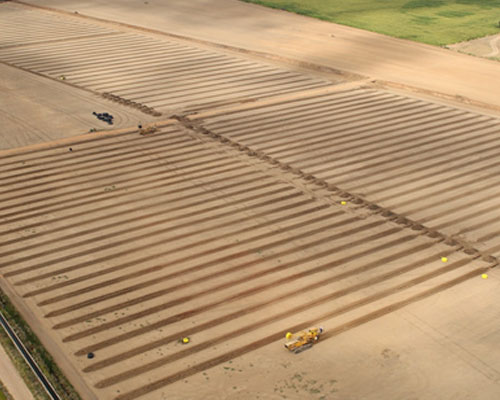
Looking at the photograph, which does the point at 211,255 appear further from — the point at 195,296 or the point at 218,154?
the point at 218,154

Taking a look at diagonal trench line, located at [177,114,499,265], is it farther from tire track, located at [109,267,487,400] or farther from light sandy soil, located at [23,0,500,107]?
light sandy soil, located at [23,0,500,107]

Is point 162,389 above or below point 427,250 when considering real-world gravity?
below

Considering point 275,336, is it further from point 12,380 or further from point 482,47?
point 482,47

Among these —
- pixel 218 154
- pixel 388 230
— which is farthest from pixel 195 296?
pixel 218 154

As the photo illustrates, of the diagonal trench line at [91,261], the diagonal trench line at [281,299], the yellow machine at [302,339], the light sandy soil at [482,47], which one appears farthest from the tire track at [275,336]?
the light sandy soil at [482,47]

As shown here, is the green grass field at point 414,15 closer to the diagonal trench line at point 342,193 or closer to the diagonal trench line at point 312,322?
the diagonal trench line at point 342,193

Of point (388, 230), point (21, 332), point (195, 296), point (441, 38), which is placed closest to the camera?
point (21, 332)

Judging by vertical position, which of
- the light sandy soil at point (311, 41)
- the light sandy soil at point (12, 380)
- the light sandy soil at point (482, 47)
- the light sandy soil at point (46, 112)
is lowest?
the light sandy soil at point (12, 380)
